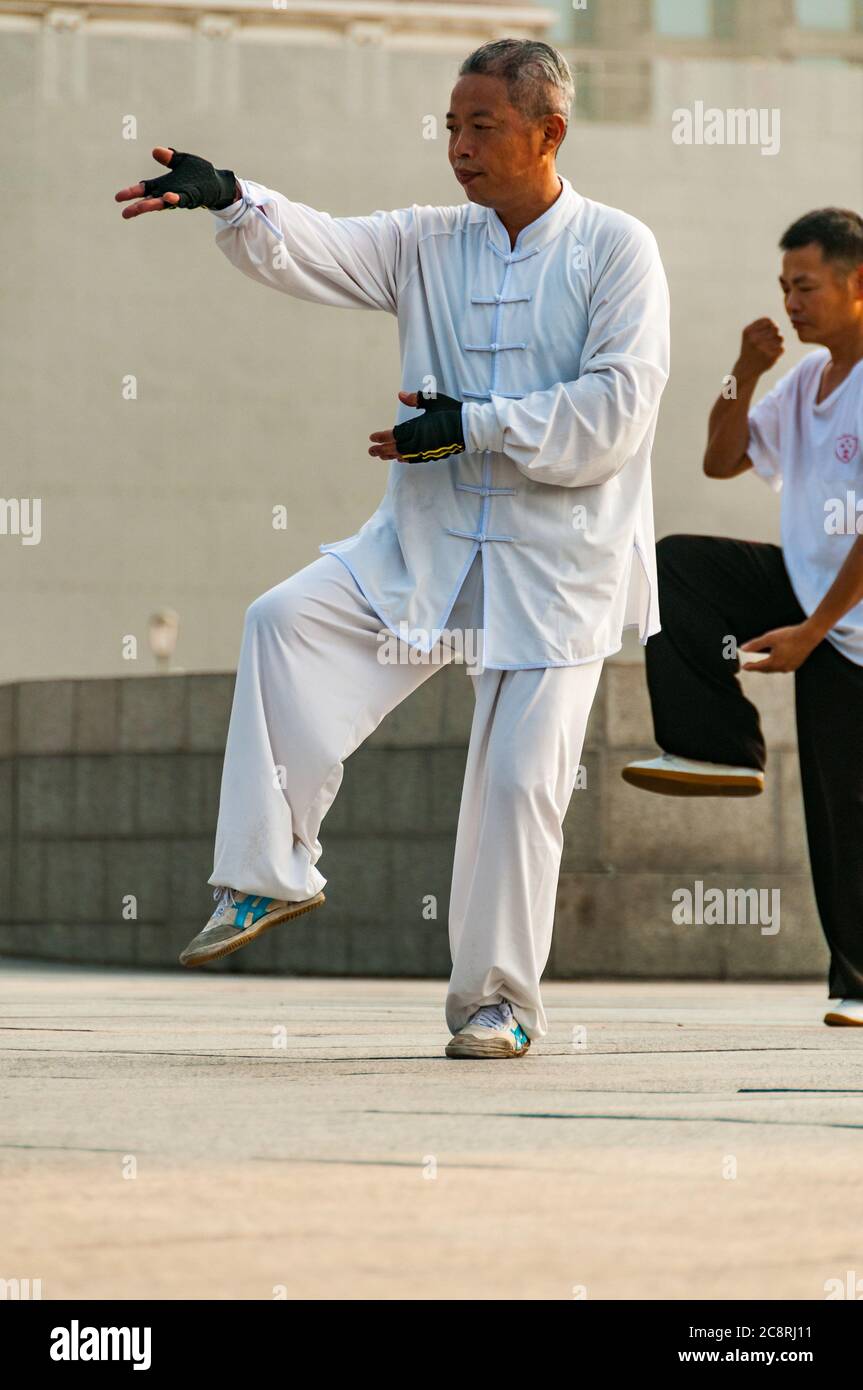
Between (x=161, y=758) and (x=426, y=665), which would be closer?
(x=426, y=665)

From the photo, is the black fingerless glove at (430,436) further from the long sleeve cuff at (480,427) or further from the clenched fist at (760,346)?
the clenched fist at (760,346)

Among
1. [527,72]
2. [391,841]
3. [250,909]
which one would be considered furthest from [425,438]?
[391,841]

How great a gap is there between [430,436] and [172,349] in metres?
18.8

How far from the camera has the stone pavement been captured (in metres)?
1.97

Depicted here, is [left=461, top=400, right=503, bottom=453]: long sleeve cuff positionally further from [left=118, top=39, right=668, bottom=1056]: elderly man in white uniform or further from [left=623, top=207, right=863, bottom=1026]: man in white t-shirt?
[left=623, top=207, right=863, bottom=1026]: man in white t-shirt

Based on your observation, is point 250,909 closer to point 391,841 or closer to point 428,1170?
point 428,1170

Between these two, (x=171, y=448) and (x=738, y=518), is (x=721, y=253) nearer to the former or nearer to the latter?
(x=738, y=518)

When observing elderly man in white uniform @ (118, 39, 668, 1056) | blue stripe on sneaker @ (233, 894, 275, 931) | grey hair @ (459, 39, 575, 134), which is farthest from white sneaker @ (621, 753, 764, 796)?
grey hair @ (459, 39, 575, 134)

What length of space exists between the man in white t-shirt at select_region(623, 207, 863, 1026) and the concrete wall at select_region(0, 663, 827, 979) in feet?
10.6

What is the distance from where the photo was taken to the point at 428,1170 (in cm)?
252

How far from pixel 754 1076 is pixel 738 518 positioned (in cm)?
2041

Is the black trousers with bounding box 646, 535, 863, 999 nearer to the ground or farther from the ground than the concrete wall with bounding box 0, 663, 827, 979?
farther from the ground
